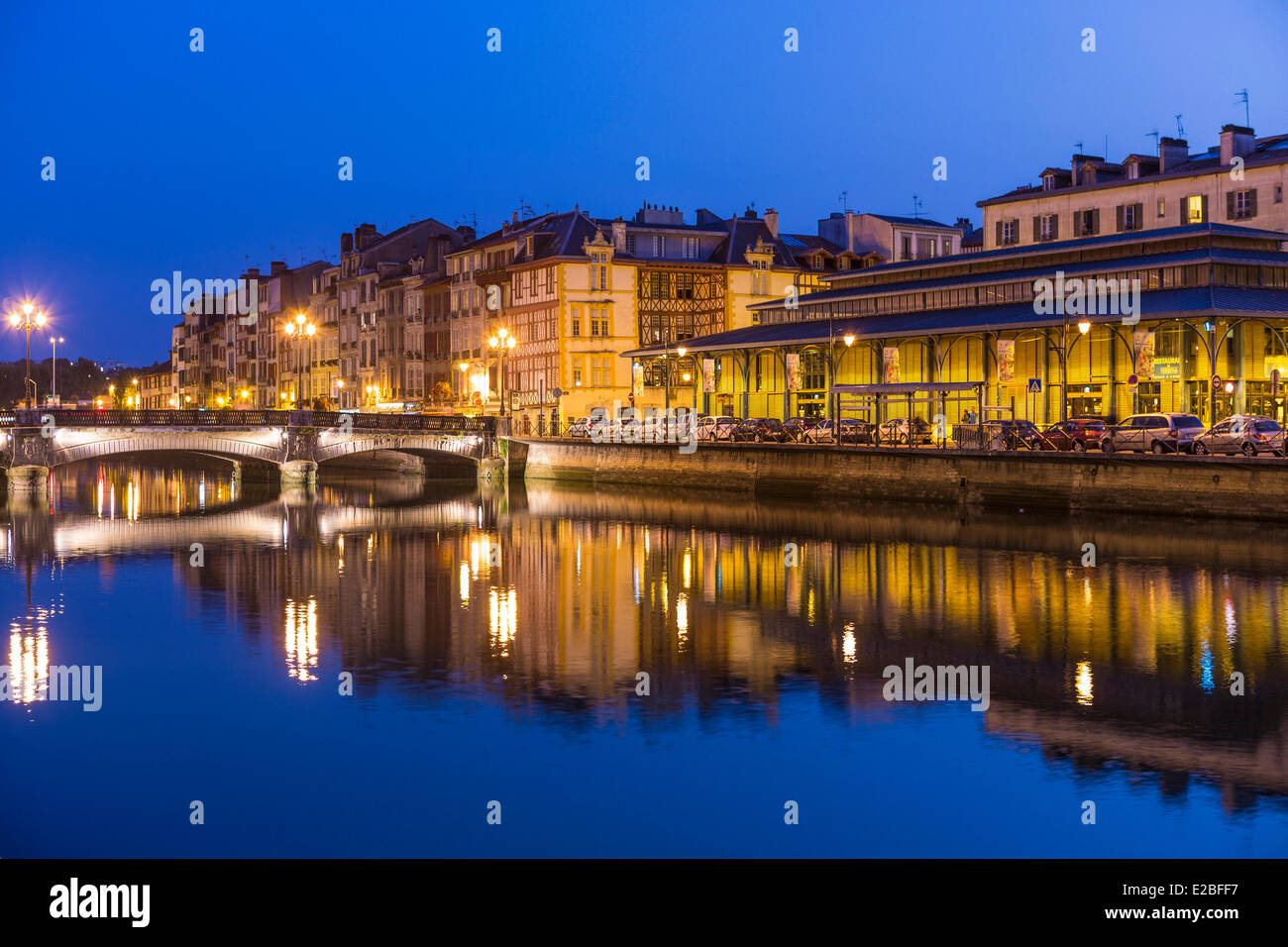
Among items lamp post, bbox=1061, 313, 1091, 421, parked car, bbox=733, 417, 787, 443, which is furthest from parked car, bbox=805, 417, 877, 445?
lamp post, bbox=1061, 313, 1091, 421

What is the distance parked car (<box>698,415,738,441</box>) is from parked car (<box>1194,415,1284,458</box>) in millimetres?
26144

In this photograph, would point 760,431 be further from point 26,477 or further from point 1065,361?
point 26,477

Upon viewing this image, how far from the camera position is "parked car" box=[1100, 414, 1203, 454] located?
160 ft

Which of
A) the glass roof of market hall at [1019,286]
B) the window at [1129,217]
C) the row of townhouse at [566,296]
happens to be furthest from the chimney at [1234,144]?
the row of townhouse at [566,296]

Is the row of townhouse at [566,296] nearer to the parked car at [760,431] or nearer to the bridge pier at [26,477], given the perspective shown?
the parked car at [760,431]

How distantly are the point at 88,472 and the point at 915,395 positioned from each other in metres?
61.8

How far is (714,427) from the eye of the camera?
71.0 m

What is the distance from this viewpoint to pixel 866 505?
182 ft

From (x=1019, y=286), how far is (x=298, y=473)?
120ft

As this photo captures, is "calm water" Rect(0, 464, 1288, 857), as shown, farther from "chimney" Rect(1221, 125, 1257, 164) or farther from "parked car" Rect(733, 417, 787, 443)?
"chimney" Rect(1221, 125, 1257, 164)

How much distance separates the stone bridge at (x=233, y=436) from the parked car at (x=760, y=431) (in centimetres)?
1519

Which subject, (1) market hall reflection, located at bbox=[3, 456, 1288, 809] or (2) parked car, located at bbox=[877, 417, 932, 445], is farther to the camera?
(2) parked car, located at bbox=[877, 417, 932, 445]

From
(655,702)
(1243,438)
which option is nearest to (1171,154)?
(1243,438)
